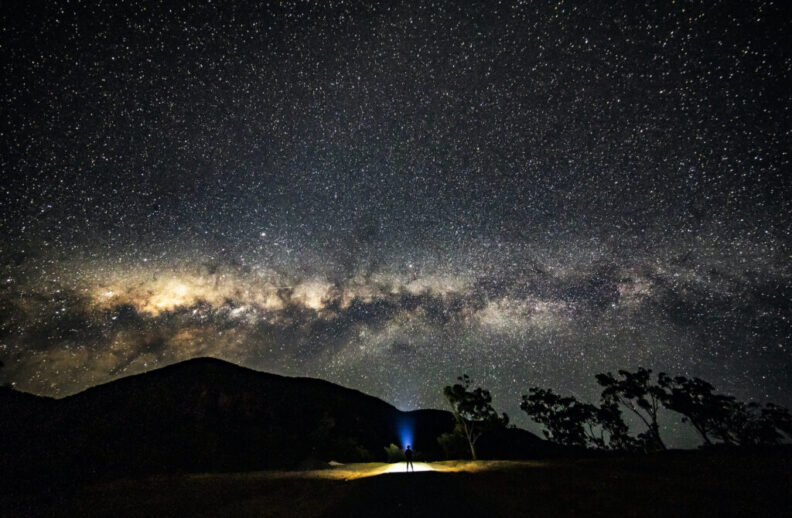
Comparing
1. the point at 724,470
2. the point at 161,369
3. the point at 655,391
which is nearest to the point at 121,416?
the point at 161,369

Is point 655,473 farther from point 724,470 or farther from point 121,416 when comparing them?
point 121,416

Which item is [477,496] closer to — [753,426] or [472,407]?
[472,407]

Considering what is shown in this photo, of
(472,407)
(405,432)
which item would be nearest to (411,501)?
(472,407)

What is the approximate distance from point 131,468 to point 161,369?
37837 mm

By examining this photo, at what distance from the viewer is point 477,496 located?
10.5 metres

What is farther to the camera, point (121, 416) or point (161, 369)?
point (161, 369)

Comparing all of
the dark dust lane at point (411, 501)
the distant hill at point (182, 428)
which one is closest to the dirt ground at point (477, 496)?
the dark dust lane at point (411, 501)

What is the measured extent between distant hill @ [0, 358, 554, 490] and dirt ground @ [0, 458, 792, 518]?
19708 millimetres

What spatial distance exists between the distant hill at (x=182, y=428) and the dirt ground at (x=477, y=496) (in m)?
19.7

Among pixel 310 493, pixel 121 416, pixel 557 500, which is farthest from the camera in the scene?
pixel 121 416

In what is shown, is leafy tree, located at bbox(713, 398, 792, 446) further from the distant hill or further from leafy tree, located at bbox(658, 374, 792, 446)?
the distant hill

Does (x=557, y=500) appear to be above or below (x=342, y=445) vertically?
below

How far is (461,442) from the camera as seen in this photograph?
4684 centimetres

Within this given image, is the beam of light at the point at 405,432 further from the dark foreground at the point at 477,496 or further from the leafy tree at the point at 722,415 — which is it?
the dark foreground at the point at 477,496
